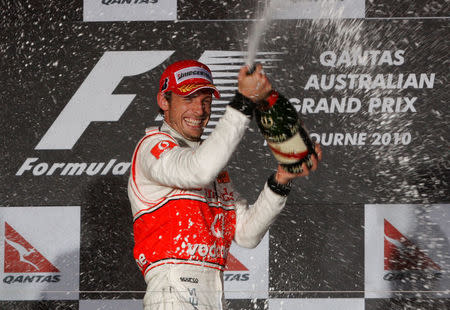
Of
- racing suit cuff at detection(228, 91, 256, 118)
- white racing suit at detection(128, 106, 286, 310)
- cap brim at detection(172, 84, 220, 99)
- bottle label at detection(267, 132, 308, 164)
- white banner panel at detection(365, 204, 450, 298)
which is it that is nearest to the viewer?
racing suit cuff at detection(228, 91, 256, 118)

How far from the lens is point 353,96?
2.87 m

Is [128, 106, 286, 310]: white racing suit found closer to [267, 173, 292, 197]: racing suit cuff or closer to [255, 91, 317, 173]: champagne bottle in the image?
[267, 173, 292, 197]: racing suit cuff

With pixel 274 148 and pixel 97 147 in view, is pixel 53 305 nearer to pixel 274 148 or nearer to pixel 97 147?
pixel 97 147

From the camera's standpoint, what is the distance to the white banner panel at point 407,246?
9.28 ft

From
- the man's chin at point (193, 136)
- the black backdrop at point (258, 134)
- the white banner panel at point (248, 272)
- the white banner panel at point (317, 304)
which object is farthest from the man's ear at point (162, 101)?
the white banner panel at point (317, 304)

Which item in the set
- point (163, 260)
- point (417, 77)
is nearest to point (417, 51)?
point (417, 77)

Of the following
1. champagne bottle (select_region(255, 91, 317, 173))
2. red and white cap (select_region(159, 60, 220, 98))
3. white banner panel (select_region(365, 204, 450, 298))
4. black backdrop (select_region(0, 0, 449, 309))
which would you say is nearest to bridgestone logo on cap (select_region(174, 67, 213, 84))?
red and white cap (select_region(159, 60, 220, 98))

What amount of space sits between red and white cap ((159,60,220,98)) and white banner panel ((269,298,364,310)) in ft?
4.07

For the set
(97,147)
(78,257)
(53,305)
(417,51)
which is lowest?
(53,305)

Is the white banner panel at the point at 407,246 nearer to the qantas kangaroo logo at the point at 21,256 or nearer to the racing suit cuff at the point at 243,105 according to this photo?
the qantas kangaroo logo at the point at 21,256

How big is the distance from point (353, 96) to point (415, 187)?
0.45m

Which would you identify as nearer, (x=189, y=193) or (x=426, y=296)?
(x=189, y=193)

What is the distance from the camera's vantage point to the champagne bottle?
1.60 metres

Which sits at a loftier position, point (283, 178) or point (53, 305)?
point (283, 178)
